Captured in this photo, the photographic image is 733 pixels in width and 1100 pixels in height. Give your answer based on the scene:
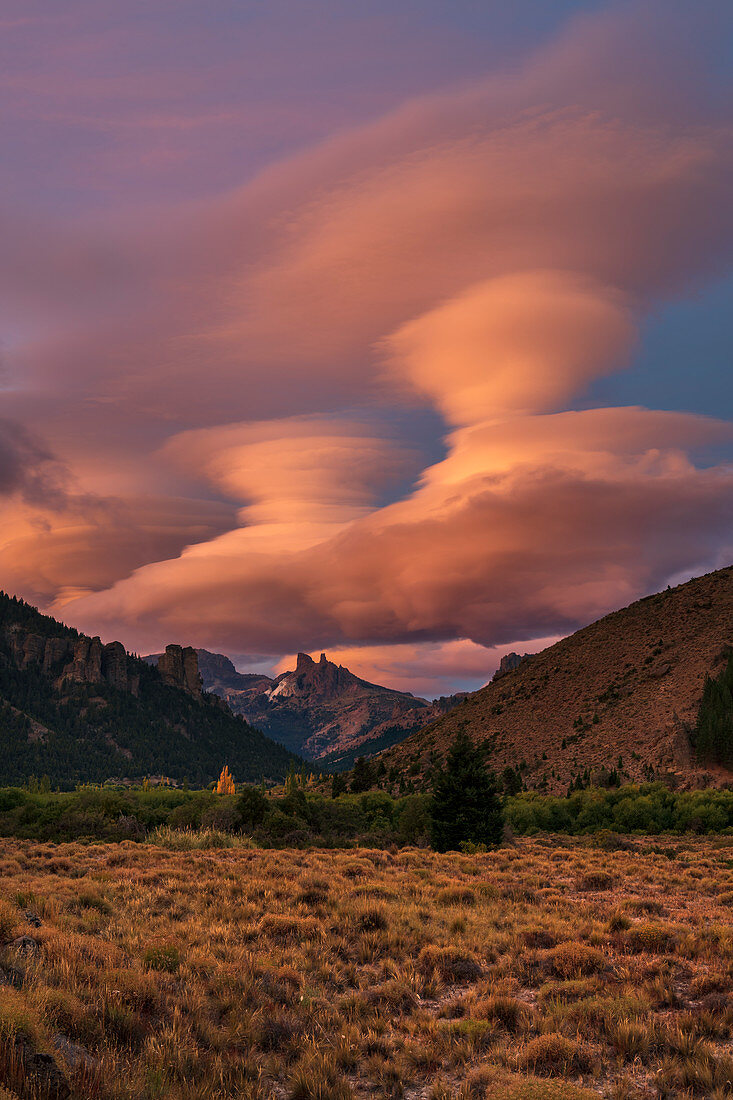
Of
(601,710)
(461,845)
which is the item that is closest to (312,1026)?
(461,845)

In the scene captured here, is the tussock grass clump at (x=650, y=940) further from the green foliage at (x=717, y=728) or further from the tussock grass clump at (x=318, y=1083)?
the green foliage at (x=717, y=728)

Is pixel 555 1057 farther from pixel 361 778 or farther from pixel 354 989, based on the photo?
pixel 361 778

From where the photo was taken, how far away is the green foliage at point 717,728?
6234cm

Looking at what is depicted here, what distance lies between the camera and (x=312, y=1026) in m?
11.1

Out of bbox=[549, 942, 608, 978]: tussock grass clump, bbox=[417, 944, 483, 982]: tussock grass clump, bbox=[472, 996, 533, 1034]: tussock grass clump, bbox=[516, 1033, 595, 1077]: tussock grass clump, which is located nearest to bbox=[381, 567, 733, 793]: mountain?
bbox=[549, 942, 608, 978]: tussock grass clump

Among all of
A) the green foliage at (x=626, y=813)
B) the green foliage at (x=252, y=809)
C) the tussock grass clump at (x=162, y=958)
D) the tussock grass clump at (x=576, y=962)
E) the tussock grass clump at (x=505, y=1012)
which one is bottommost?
the green foliage at (x=626, y=813)

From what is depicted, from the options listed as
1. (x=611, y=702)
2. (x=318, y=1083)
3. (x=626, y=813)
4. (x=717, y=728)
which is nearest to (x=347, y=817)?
(x=626, y=813)

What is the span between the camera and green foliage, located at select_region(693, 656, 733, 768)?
62344 millimetres

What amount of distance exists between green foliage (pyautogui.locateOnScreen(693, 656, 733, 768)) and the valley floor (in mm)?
44525

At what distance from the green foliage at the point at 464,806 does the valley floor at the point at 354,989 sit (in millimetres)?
13197

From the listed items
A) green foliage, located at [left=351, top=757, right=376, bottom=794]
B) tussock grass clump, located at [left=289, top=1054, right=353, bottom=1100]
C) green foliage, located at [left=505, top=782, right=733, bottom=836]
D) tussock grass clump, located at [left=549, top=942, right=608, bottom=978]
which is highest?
tussock grass clump, located at [left=289, top=1054, right=353, bottom=1100]

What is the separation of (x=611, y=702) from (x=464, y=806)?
56385 millimetres

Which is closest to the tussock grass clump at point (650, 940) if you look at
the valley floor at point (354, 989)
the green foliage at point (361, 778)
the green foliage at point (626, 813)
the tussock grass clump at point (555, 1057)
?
the valley floor at point (354, 989)

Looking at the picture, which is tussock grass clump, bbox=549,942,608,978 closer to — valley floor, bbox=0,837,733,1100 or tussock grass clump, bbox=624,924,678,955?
valley floor, bbox=0,837,733,1100
